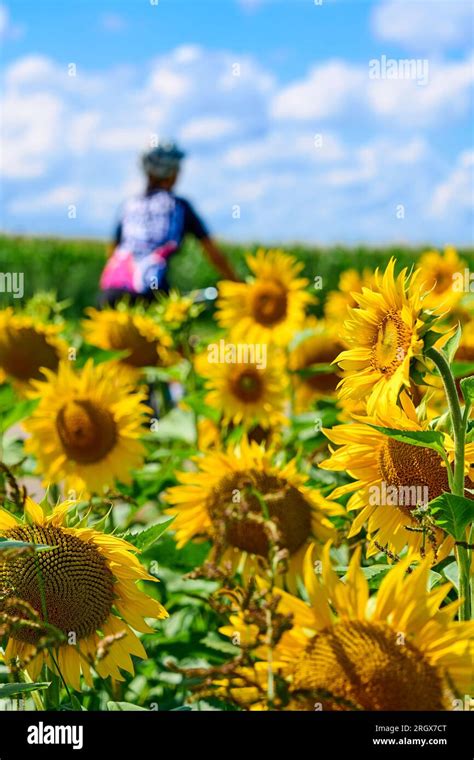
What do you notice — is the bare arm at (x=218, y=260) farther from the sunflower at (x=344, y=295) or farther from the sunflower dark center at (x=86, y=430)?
the sunflower dark center at (x=86, y=430)

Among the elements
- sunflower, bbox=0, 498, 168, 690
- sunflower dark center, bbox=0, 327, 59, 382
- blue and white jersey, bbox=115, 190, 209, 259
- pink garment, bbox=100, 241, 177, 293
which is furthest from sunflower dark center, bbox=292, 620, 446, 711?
blue and white jersey, bbox=115, 190, 209, 259

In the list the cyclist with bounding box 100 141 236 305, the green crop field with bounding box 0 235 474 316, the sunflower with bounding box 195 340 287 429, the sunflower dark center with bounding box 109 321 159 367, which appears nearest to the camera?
the sunflower with bounding box 195 340 287 429

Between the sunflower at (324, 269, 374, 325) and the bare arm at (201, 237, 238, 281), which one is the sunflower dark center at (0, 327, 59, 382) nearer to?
the sunflower at (324, 269, 374, 325)

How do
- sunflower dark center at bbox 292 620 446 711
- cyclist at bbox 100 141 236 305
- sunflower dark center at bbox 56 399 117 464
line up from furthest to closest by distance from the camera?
cyclist at bbox 100 141 236 305
sunflower dark center at bbox 56 399 117 464
sunflower dark center at bbox 292 620 446 711

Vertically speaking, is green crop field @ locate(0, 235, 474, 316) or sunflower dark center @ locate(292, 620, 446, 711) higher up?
green crop field @ locate(0, 235, 474, 316)

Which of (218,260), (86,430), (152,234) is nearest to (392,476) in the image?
(86,430)

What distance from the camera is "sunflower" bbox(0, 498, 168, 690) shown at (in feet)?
3.68

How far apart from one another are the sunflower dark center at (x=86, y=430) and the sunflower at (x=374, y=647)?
127 centimetres

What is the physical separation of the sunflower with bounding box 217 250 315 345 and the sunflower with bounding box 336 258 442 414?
1764mm

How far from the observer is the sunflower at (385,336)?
1.08 metres
